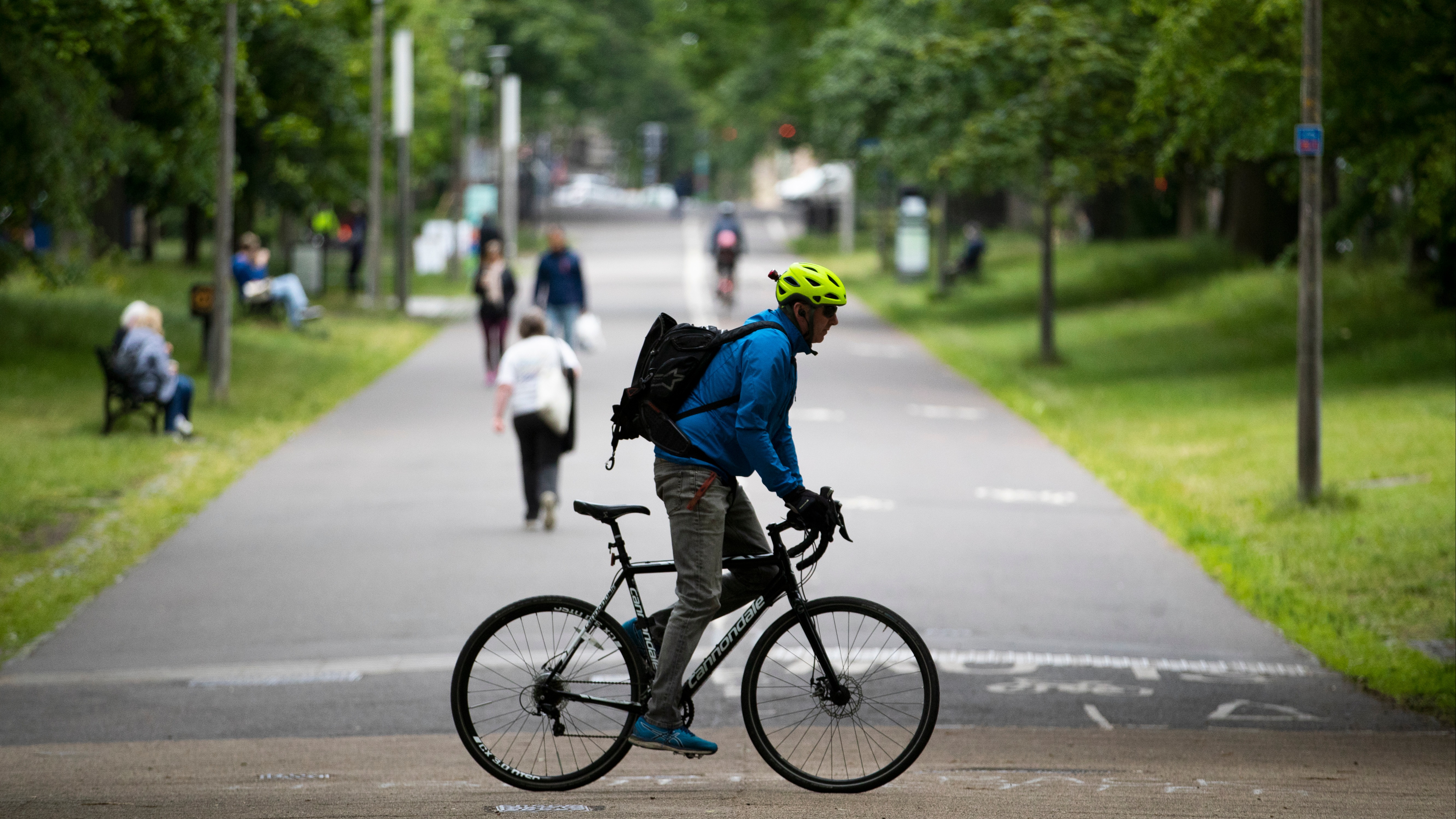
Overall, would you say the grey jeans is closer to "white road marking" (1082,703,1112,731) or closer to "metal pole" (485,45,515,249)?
"white road marking" (1082,703,1112,731)

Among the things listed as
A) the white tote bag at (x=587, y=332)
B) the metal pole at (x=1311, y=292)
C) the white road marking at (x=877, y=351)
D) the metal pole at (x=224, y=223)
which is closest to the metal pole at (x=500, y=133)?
the white road marking at (x=877, y=351)

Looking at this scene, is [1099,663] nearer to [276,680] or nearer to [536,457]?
[276,680]

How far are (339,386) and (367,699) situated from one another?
13.6m

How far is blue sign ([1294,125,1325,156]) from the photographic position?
1284cm

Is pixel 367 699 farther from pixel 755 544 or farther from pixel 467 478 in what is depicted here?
pixel 467 478

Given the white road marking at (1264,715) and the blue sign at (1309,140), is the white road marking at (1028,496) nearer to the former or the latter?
the blue sign at (1309,140)

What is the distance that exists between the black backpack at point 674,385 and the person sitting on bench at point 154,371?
460 inches

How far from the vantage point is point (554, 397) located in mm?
12109

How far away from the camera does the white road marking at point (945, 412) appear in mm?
19156

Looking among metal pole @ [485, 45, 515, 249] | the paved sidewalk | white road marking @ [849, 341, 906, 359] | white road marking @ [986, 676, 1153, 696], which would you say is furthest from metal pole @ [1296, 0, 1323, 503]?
metal pole @ [485, 45, 515, 249]

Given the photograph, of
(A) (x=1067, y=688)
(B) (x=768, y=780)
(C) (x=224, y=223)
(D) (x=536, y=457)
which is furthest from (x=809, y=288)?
(C) (x=224, y=223)

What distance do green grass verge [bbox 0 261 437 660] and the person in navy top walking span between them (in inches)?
98.7

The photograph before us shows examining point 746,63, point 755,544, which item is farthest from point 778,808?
point 746,63

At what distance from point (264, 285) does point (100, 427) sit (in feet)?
37.0
